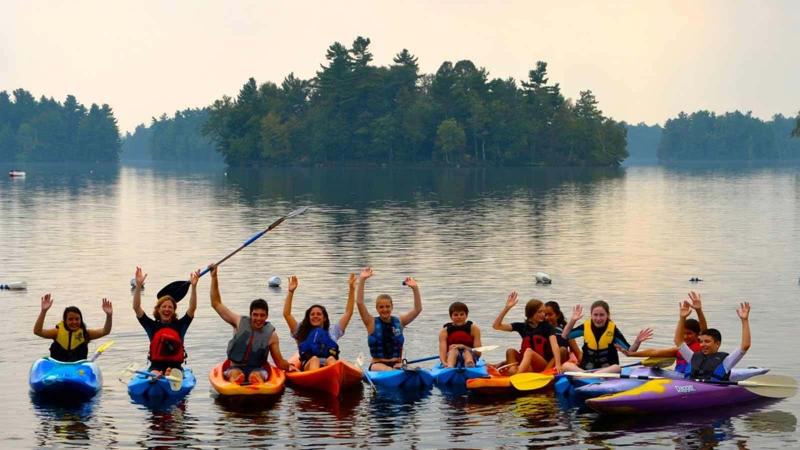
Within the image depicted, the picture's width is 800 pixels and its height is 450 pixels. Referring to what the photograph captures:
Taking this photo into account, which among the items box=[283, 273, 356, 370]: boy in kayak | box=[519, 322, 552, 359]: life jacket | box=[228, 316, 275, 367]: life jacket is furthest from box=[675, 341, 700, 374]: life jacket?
box=[228, 316, 275, 367]: life jacket

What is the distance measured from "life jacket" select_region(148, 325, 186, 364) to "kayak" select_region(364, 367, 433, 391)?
3486 mm

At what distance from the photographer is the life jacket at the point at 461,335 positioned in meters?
24.2

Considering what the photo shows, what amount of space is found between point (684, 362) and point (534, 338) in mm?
2747

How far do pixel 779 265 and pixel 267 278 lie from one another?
18.9 meters

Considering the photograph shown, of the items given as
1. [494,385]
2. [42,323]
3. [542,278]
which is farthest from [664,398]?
[542,278]

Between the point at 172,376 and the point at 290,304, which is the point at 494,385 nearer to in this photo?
the point at 290,304

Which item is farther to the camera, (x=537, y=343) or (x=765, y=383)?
(x=537, y=343)

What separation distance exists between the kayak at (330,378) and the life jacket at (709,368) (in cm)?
607

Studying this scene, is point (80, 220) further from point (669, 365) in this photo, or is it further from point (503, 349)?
point (669, 365)

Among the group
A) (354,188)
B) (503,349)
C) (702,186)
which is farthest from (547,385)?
(702,186)

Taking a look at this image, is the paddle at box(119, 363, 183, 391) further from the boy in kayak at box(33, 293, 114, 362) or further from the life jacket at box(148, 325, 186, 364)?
the boy in kayak at box(33, 293, 114, 362)

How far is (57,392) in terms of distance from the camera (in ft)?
74.2

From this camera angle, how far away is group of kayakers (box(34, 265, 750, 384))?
22.9m

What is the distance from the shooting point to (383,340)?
2431cm
